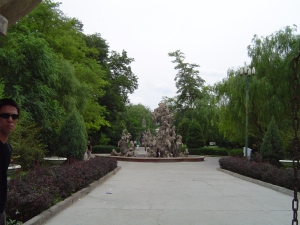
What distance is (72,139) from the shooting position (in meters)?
17.7

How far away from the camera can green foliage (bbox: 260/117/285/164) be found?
20.2 meters

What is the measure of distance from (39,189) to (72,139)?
33.0 feet

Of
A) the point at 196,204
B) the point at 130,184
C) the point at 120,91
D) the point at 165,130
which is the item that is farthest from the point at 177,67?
the point at 196,204

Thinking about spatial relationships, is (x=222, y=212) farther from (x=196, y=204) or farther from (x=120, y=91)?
(x=120, y=91)

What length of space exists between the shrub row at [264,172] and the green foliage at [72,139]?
8303mm

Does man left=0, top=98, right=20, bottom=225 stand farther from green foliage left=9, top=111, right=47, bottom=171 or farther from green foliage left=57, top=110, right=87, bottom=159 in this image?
green foliage left=57, top=110, right=87, bottom=159

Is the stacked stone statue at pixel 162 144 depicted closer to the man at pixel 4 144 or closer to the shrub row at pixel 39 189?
the shrub row at pixel 39 189

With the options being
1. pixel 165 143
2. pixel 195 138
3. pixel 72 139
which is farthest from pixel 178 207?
pixel 195 138

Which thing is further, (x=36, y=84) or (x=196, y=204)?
(x=36, y=84)

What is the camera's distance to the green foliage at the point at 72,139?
699 inches

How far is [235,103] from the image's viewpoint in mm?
26859

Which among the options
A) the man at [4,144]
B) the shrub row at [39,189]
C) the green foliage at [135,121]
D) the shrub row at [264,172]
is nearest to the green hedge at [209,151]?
the shrub row at [264,172]

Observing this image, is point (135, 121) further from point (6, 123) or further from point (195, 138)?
point (6, 123)

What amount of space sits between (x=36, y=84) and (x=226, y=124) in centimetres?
1582
